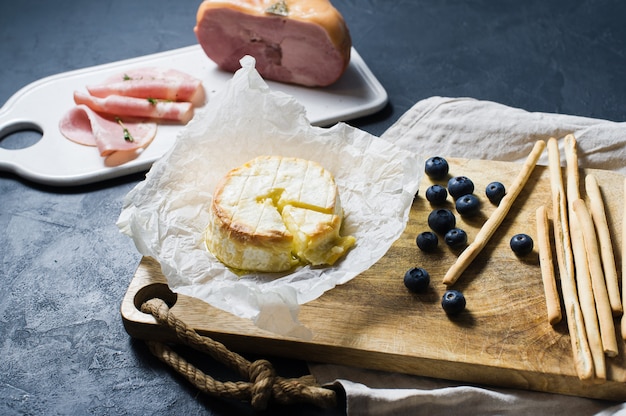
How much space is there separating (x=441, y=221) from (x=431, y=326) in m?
0.42

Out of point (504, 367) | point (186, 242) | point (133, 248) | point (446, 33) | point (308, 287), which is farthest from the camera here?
point (446, 33)

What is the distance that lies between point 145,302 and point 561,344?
1277 millimetres

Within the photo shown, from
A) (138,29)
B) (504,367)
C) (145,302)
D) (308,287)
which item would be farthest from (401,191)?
(138,29)

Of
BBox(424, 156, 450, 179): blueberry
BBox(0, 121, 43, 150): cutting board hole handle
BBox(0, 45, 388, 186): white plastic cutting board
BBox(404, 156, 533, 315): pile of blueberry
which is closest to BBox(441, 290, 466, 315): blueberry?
BBox(404, 156, 533, 315): pile of blueberry

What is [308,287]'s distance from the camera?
7.18ft

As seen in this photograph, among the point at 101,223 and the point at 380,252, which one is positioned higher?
the point at 380,252

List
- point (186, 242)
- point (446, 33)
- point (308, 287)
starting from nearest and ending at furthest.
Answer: point (308, 287)
point (186, 242)
point (446, 33)

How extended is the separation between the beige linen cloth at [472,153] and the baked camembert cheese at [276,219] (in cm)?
37

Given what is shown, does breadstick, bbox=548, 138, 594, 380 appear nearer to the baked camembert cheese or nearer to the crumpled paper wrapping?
the crumpled paper wrapping

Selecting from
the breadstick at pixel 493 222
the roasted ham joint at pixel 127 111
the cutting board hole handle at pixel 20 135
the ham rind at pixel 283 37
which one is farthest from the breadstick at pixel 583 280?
the cutting board hole handle at pixel 20 135

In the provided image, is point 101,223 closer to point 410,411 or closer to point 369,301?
point 369,301

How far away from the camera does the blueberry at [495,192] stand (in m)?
2.53

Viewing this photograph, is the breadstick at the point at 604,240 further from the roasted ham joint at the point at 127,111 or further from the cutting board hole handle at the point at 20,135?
the cutting board hole handle at the point at 20,135

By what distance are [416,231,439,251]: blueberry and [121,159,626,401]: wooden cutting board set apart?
0.09ft
